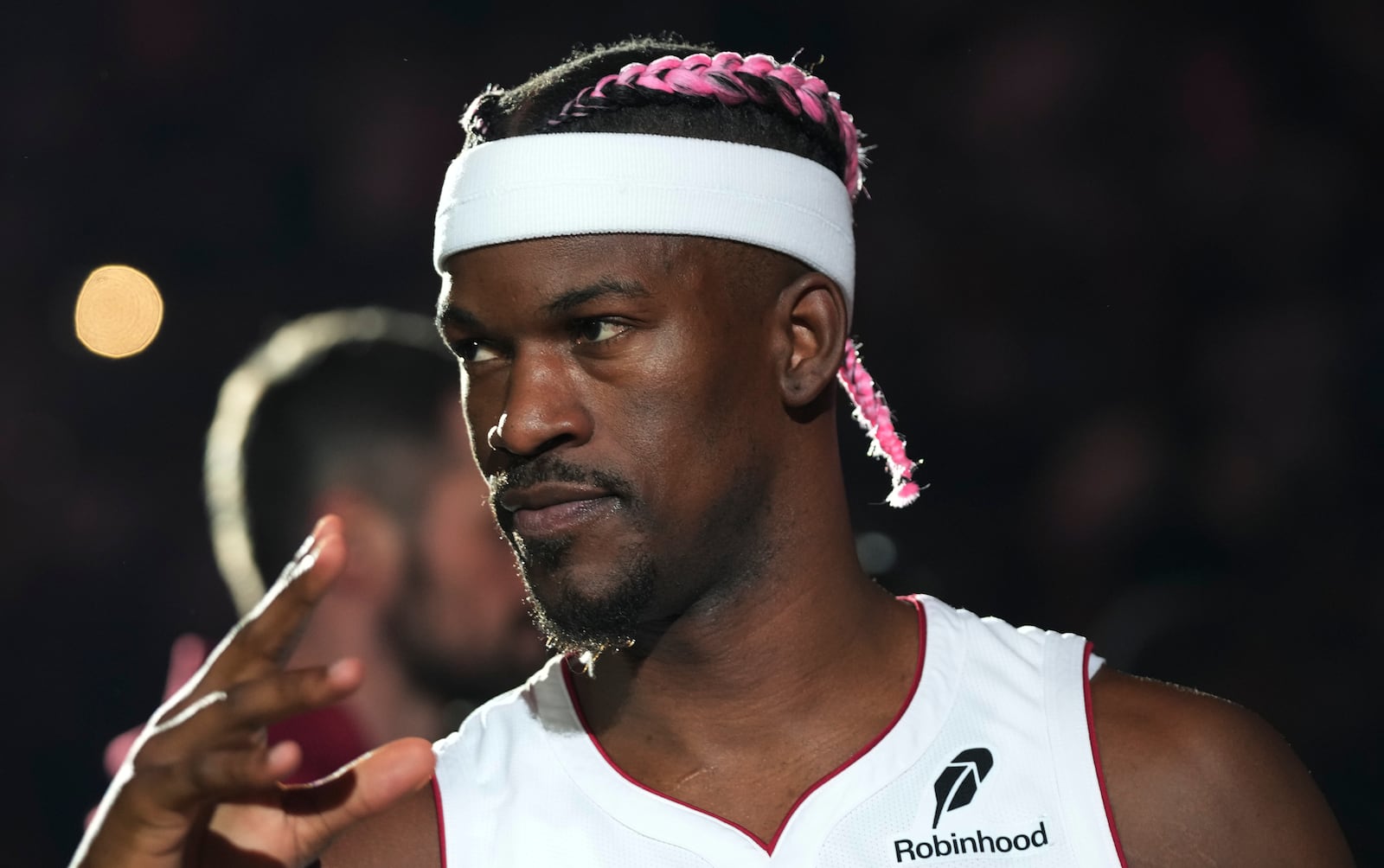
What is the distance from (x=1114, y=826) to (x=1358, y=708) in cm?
287

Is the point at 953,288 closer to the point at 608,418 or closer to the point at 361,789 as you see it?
the point at 608,418

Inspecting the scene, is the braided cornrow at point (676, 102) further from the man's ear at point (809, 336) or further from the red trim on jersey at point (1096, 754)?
the red trim on jersey at point (1096, 754)

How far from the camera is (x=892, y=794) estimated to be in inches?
91.4

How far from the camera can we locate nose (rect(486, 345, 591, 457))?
2174 mm

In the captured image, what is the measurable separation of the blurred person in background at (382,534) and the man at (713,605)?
96 centimetres

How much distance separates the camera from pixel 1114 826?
2264 mm

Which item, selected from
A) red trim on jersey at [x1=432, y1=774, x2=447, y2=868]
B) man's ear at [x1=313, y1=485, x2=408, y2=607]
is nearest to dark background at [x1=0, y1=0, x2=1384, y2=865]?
man's ear at [x1=313, y1=485, x2=408, y2=607]

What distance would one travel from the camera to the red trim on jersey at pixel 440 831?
229 centimetres

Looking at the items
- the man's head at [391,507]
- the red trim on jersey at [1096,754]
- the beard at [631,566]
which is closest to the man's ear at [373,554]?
the man's head at [391,507]

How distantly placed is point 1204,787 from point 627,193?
1.28 m

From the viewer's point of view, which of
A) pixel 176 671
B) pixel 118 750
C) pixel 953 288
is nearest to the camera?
pixel 118 750

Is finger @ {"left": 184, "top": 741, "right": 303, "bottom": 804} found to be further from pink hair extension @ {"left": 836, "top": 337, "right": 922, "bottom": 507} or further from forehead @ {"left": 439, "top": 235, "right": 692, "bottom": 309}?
pink hair extension @ {"left": 836, "top": 337, "right": 922, "bottom": 507}

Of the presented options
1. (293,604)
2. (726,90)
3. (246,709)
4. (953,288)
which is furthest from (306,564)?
(953,288)

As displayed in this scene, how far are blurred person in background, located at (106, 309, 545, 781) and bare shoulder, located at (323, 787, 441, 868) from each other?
3.05 ft
